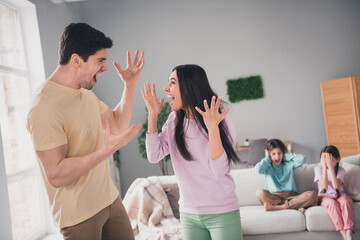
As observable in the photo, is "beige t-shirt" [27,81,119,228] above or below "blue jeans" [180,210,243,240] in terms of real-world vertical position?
above

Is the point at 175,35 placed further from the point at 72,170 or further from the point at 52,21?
the point at 72,170

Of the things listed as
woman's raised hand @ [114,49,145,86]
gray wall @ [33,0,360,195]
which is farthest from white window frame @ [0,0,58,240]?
woman's raised hand @ [114,49,145,86]

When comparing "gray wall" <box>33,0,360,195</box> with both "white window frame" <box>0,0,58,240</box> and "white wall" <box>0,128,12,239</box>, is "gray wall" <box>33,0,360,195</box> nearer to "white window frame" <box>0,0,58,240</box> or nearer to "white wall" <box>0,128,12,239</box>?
"white window frame" <box>0,0,58,240</box>

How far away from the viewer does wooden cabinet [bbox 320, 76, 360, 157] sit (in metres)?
4.84

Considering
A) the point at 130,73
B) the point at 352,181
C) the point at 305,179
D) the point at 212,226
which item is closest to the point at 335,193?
the point at 352,181

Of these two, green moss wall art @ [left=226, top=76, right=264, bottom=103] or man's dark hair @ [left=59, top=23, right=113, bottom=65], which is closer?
man's dark hair @ [left=59, top=23, right=113, bottom=65]

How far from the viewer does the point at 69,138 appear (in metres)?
1.32

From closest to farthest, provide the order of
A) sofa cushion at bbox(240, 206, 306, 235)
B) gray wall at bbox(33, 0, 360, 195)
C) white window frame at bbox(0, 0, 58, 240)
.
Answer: sofa cushion at bbox(240, 206, 306, 235) → white window frame at bbox(0, 0, 58, 240) → gray wall at bbox(33, 0, 360, 195)

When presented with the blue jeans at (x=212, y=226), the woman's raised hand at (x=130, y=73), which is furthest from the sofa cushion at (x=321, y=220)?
the woman's raised hand at (x=130, y=73)

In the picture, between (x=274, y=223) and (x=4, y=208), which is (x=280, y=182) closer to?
(x=274, y=223)

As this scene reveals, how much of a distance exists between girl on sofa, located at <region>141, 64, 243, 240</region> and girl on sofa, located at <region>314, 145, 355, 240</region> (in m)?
1.73

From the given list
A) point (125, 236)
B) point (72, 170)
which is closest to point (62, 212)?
point (72, 170)

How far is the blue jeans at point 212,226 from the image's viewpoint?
1.38m

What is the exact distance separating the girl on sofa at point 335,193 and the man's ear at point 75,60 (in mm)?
2484
